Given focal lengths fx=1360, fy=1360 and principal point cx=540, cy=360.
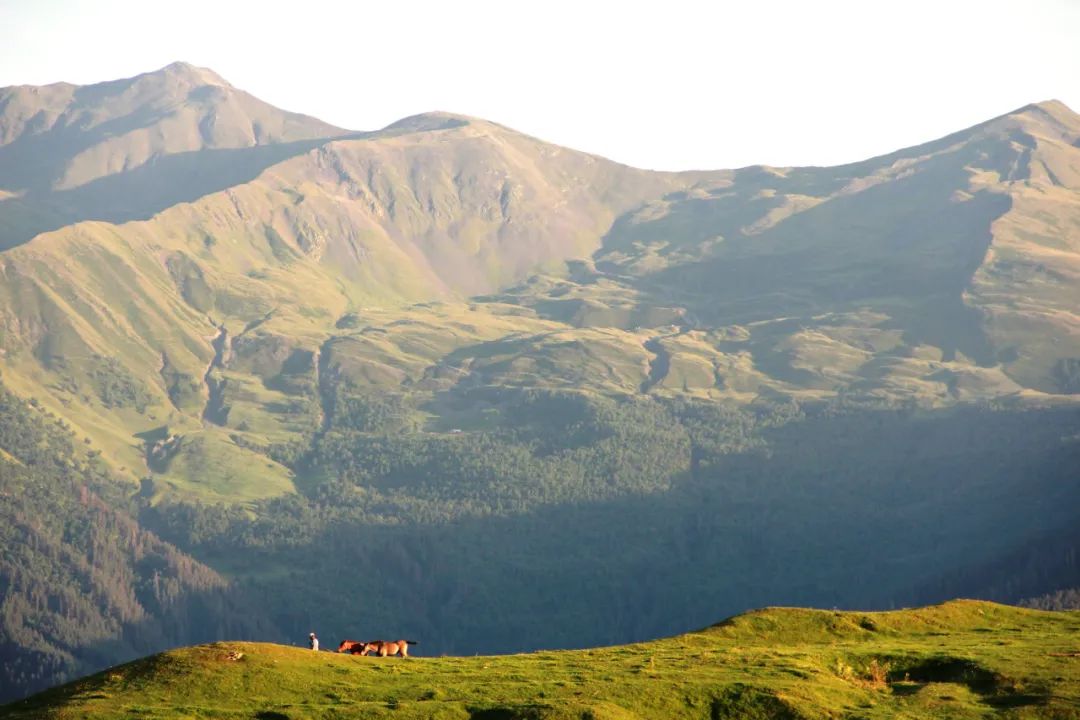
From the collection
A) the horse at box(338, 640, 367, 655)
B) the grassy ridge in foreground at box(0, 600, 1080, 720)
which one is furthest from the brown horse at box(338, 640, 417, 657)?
the grassy ridge in foreground at box(0, 600, 1080, 720)

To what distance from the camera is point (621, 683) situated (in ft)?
247

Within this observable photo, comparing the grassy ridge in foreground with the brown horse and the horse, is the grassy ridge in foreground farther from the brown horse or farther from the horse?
the horse

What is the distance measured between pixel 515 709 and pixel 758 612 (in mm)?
31219

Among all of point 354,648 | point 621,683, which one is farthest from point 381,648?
point 621,683

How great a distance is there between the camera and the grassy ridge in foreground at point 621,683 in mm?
70875

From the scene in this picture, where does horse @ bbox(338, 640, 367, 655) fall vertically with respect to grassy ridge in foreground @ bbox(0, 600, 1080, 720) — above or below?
below

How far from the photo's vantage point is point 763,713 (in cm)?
7069

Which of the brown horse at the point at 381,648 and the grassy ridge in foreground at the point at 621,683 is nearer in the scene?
the grassy ridge in foreground at the point at 621,683

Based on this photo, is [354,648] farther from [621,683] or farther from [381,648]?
[621,683]

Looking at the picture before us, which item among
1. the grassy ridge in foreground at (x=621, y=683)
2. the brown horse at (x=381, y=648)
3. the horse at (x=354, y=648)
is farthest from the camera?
the horse at (x=354, y=648)

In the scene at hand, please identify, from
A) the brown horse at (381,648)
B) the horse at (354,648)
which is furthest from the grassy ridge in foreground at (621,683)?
the horse at (354,648)

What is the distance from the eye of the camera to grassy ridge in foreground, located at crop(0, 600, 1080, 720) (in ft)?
233

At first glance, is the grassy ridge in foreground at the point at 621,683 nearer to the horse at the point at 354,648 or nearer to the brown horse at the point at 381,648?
the brown horse at the point at 381,648

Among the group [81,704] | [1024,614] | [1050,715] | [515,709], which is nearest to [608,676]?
[515,709]
